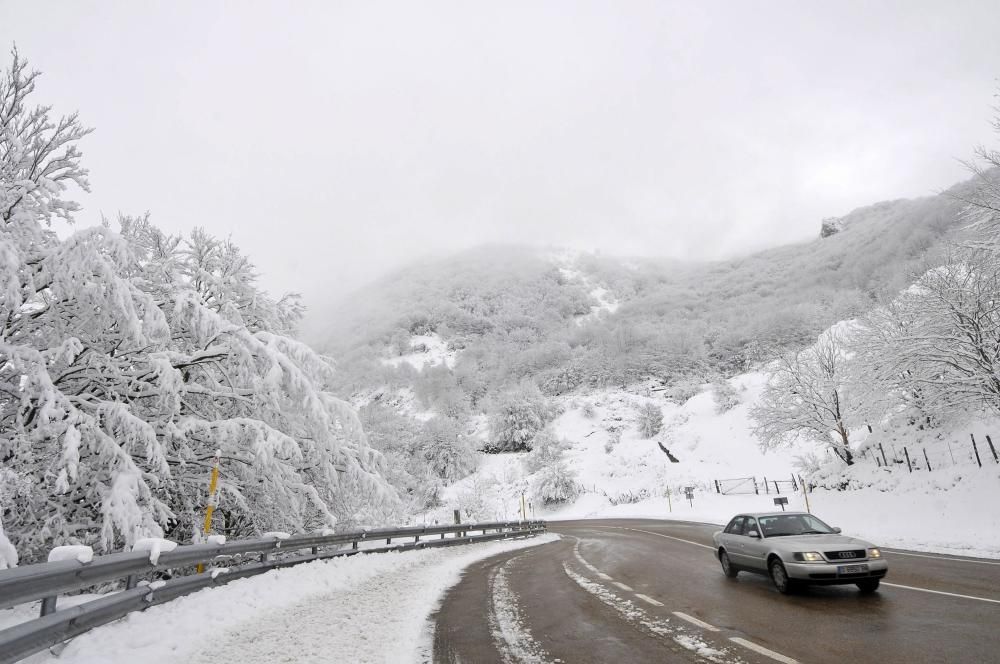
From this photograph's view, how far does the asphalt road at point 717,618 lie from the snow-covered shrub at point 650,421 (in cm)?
4631

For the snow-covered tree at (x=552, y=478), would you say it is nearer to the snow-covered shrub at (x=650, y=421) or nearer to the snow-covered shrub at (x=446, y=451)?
the snow-covered shrub at (x=446, y=451)

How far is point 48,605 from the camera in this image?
4.40m

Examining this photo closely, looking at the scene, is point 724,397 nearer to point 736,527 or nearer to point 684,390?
point 684,390

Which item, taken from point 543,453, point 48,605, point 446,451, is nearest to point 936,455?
point 48,605

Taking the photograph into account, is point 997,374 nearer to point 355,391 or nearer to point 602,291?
point 355,391

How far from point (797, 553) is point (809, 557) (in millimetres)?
170

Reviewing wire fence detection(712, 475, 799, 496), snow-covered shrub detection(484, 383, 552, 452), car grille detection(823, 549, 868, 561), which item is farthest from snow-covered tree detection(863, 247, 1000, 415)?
snow-covered shrub detection(484, 383, 552, 452)

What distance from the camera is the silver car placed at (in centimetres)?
769

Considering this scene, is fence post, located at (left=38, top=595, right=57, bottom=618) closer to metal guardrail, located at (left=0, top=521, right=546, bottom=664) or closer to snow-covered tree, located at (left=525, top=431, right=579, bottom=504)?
metal guardrail, located at (left=0, top=521, right=546, bottom=664)

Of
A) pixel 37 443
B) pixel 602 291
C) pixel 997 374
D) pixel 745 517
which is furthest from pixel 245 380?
pixel 602 291

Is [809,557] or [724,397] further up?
[724,397]

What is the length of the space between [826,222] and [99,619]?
174891 mm

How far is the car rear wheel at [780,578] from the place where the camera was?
26.6ft

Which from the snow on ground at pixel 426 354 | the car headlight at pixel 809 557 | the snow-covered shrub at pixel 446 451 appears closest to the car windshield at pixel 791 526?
the car headlight at pixel 809 557
